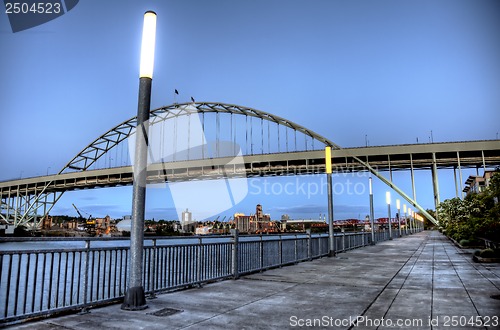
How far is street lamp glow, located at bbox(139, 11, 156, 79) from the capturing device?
7.20 meters

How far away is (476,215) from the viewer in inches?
950

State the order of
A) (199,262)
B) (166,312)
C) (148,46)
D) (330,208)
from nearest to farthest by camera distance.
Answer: (166,312)
(148,46)
(199,262)
(330,208)

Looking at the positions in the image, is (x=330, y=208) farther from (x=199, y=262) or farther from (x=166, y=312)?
(x=166, y=312)

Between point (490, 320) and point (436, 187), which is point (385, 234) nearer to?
point (436, 187)

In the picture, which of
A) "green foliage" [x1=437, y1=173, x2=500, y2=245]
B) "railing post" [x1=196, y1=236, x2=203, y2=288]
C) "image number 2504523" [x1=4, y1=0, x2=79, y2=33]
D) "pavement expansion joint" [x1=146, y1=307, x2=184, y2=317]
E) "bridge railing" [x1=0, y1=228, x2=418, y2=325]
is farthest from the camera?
"green foliage" [x1=437, y1=173, x2=500, y2=245]

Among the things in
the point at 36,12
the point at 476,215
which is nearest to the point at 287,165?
the point at 476,215

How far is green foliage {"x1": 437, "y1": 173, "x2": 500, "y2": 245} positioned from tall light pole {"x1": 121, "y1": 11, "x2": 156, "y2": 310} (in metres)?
12.9

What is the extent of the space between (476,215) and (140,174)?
2400 centimetres

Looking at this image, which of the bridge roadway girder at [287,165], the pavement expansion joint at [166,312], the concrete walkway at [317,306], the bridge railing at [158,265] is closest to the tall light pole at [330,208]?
the bridge railing at [158,265]

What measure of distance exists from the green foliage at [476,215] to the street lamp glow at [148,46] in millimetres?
13188

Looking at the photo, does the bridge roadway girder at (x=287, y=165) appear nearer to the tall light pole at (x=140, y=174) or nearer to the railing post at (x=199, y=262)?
the railing post at (x=199, y=262)

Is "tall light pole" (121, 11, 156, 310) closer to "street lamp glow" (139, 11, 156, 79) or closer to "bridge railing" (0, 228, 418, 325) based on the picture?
"street lamp glow" (139, 11, 156, 79)

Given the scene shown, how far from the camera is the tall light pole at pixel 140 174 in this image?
647 cm
